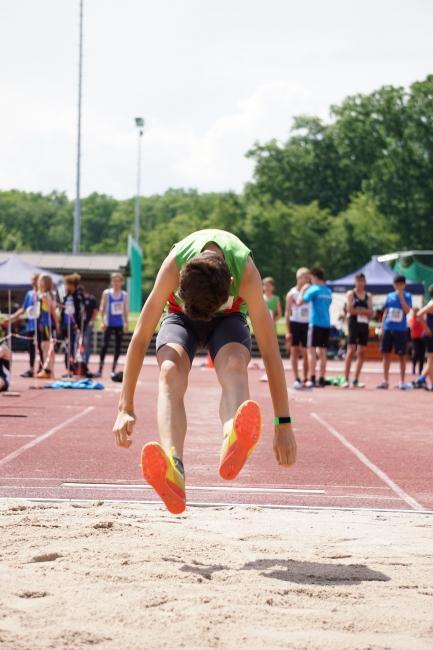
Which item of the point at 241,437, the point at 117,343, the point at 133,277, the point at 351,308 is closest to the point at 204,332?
the point at 241,437

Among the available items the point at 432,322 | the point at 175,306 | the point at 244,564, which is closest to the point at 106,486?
the point at 175,306

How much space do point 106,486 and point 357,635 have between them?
368cm

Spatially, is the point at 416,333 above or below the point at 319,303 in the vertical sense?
below

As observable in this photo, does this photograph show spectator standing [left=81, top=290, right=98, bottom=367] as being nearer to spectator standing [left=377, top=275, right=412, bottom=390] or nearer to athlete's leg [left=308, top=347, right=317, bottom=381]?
athlete's leg [left=308, top=347, right=317, bottom=381]

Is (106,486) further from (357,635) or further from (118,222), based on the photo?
(118,222)

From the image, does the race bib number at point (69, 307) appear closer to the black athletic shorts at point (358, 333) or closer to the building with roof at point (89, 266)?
the black athletic shorts at point (358, 333)

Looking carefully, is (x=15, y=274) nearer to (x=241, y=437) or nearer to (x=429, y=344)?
(x=429, y=344)

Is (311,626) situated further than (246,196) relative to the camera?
No

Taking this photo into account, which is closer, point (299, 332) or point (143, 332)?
point (143, 332)

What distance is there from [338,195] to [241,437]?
86.4 m

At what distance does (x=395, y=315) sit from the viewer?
18250mm

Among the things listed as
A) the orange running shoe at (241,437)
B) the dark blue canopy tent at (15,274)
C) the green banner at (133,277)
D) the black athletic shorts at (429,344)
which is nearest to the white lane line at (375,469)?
the orange running shoe at (241,437)

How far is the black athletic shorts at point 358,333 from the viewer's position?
57.9 ft

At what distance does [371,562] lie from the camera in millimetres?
4879
